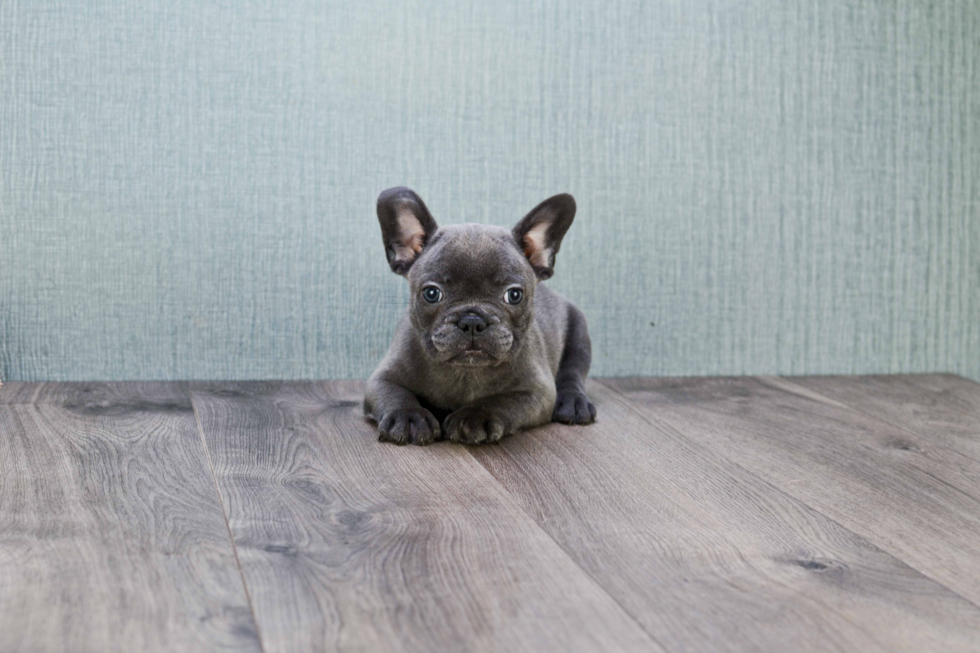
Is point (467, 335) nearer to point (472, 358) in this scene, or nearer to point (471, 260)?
point (472, 358)

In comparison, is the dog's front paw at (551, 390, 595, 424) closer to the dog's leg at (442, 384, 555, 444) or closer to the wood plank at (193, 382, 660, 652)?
the dog's leg at (442, 384, 555, 444)

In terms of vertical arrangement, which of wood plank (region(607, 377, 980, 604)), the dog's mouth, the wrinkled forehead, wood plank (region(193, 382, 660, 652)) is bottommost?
wood plank (region(607, 377, 980, 604))

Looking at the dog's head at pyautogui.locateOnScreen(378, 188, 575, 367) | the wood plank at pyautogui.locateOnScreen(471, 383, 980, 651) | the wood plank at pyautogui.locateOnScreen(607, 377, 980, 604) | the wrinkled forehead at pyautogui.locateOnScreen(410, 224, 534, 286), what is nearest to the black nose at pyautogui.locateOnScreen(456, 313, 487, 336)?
the dog's head at pyautogui.locateOnScreen(378, 188, 575, 367)

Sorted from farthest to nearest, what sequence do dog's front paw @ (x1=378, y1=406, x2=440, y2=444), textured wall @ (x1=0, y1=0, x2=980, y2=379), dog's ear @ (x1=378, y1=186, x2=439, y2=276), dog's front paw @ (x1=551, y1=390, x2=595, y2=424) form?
textured wall @ (x1=0, y1=0, x2=980, y2=379) < dog's front paw @ (x1=551, y1=390, x2=595, y2=424) < dog's ear @ (x1=378, y1=186, x2=439, y2=276) < dog's front paw @ (x1=378, y1=406, x2=440, y2=444)

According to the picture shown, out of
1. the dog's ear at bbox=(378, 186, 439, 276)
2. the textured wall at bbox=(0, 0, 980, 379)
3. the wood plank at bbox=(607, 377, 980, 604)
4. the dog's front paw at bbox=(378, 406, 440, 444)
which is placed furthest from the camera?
the textured wall at bbox=(0, 0, 980, 379)

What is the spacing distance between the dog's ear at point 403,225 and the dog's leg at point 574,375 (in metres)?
0.48

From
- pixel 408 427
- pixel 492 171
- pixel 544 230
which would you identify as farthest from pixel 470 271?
pixel 492 171

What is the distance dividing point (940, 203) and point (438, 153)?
1.51 metres

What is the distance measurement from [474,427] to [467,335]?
19 cm

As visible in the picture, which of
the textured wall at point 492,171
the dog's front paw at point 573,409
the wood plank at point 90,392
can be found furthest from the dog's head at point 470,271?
the wood plank at point 90,392

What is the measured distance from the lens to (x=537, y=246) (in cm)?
227

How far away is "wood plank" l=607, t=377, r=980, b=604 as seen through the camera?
1.54 meters

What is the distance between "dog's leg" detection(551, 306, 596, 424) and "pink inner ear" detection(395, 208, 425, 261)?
492 millimetres

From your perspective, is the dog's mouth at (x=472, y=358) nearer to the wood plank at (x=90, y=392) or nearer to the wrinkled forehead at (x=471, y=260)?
the wrinkled forehead at (x=471, y=260)
